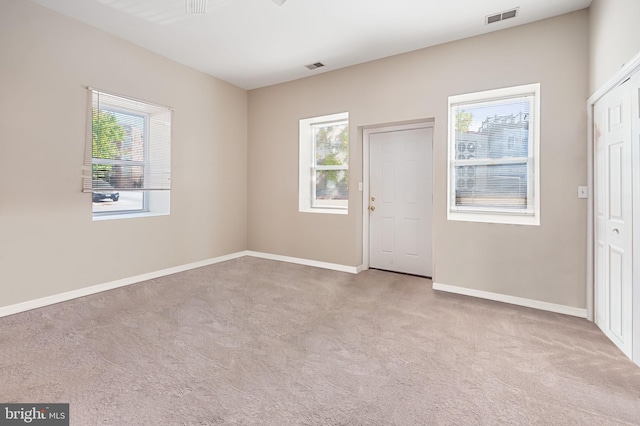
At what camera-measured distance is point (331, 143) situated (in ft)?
16.5

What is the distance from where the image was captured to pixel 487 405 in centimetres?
175

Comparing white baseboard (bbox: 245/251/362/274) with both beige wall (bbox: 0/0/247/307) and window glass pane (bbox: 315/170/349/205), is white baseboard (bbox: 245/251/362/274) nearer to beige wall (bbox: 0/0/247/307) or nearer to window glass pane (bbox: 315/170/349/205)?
window glass pane (bbox: 315/170/349/205)

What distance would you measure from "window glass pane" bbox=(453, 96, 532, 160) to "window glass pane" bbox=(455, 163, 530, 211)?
0.15m

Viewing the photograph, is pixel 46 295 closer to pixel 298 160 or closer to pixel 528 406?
pixel 298 160

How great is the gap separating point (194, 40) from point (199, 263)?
3.03m

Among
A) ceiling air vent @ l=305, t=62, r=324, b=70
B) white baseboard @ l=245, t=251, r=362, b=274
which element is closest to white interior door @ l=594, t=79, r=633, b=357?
white baseboard @ l=245, t=251, r=362, b=274

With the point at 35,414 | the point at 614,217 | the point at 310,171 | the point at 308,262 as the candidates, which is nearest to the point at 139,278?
the point at 308,262

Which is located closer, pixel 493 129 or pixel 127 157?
pixel 493 129

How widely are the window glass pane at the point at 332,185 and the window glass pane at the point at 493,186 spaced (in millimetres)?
1660

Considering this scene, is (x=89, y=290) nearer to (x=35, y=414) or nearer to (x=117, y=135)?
(x=117, y=135)

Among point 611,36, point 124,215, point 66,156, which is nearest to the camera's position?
point 611,36

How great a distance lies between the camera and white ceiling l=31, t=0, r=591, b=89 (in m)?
3.02

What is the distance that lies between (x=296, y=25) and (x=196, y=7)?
1.00 m

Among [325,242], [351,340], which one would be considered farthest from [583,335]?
[325,242]
